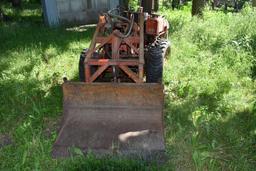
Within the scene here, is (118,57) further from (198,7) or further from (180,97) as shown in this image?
(198,7)

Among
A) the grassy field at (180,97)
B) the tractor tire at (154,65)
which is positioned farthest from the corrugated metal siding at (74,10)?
the tractor tire at (154,65)

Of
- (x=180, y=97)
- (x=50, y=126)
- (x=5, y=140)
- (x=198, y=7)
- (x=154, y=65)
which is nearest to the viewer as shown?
(x=5, y=140)

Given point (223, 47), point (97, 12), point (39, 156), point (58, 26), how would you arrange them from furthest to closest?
point (97, 12) < point (58, 26) < point (223, 47) < point (39, 156)

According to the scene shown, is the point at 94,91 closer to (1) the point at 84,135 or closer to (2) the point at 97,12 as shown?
(1) the point at 84,135

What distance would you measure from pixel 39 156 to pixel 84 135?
1.82 ft

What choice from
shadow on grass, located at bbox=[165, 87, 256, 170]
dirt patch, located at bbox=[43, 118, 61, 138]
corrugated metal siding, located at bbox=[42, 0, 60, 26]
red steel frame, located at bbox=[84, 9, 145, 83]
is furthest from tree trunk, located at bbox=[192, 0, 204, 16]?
dirt patch, located at bbox=[43, 118, 61, 138]

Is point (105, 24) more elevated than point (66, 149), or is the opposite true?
point (105, 24)

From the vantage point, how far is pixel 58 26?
10328mm

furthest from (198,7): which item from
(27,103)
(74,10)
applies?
(27,103)

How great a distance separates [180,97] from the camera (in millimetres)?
5371

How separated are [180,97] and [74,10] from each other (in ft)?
21.5

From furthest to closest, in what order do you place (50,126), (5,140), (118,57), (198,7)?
(198,7), (118,57), (50,126), (5,140)

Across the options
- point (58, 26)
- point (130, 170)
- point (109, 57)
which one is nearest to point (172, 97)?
point (109, 57)

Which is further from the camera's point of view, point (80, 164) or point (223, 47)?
point (223, 47)
